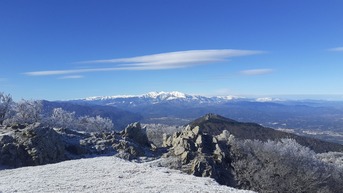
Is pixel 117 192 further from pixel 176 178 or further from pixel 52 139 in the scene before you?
pixel 52 139

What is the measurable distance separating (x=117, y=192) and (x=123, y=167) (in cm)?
1155

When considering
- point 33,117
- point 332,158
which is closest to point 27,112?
point 33,117

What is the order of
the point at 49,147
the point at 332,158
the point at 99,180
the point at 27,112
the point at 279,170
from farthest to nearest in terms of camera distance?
the point at 27,112, the point at 332,158, the point at 279,170, the point at 49,147, the point at 99,180

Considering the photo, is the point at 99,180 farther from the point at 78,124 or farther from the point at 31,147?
the point at 78,124

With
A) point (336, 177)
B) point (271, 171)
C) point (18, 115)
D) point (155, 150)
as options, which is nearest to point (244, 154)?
point (271, 171)

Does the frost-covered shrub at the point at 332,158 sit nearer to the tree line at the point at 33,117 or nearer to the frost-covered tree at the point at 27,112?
the tree line at the point at 33,117

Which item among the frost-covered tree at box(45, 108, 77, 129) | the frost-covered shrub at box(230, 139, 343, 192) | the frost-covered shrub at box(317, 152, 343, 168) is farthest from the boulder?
the frost-covered tree at box(45, 108, 77, 129)

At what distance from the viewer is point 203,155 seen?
59.5 meters

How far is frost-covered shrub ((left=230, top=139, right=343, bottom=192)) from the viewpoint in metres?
61.9

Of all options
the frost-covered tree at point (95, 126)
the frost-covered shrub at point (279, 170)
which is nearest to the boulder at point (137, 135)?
the frost-covered shrub at point (279, 170)

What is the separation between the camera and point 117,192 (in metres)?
32.6

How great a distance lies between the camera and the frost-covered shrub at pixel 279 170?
61.9 m

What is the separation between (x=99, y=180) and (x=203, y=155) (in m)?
25.8

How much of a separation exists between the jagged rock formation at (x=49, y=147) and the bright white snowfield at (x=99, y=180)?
9.92 metres
